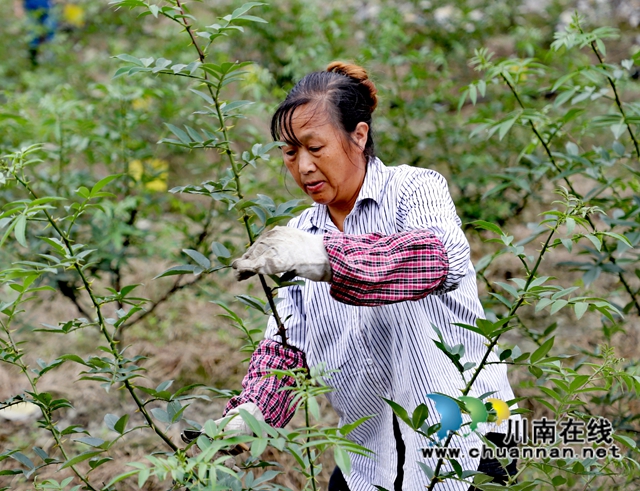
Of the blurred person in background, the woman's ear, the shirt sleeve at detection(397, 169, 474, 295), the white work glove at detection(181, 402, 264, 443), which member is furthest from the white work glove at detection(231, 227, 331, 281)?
the blurred person in background

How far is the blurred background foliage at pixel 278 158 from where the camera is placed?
2467 millimetres

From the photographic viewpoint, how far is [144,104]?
10.9ft

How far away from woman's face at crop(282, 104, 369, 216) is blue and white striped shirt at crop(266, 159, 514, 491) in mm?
57

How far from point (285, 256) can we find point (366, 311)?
49cm

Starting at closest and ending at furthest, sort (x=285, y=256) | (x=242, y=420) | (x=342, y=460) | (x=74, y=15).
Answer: (x=342, y=460)
(x=285, y=256)
(x=242, y=420)
(x=74, y=15)

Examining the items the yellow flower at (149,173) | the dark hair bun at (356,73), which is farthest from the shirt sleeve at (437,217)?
the yellow flower at (149,173)

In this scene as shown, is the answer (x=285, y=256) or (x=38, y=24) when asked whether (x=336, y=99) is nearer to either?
(x=285, y=256)

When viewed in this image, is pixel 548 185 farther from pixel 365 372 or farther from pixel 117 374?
pixel 117 374

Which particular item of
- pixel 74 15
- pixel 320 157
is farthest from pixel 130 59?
pixel 74 15

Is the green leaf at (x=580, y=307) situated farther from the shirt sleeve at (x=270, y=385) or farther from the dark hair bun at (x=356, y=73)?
the dark hair bun at (x=356, y=73)

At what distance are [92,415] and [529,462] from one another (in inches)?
83.4

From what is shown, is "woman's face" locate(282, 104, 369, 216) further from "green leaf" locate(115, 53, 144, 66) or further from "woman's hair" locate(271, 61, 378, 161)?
"green leaf" locate(115, 53, 144, 66)

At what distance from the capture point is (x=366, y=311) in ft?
5.31

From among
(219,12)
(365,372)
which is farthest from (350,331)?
(219,12)
